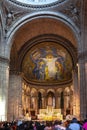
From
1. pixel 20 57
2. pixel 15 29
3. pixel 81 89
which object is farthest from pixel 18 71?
pixel 81 89

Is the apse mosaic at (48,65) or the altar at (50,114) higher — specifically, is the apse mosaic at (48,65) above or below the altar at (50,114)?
above

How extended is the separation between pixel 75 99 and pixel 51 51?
29.9 ft

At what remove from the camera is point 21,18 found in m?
27.0

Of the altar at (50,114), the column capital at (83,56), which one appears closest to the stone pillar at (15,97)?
the altar at (50,114)

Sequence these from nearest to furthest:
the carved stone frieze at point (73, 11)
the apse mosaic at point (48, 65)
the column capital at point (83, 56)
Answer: the column capital at point (83, 56)
the carved stone frieze at point (73, 11)
the apse mosaic at point (48, 65)

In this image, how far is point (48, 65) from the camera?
3959cm

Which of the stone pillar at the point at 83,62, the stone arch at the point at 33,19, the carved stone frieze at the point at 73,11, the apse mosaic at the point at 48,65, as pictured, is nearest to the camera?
the stone pillar at the point at 83,62

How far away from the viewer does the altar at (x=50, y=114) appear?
35694 millimetres

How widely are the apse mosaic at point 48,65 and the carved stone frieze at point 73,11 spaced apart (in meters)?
9.74

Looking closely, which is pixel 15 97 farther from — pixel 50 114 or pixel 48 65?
pixel 48 65

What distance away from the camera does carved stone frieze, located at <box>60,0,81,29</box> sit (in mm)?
25047

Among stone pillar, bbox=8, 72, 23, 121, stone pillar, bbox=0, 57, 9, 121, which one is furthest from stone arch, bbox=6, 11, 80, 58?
stone pillar, bbox=8, 72, 23, 121

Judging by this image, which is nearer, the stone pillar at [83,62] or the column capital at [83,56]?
the stone pillar at [83,62]

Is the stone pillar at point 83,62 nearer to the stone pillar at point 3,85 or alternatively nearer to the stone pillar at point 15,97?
the stone pillar at point 3,85
